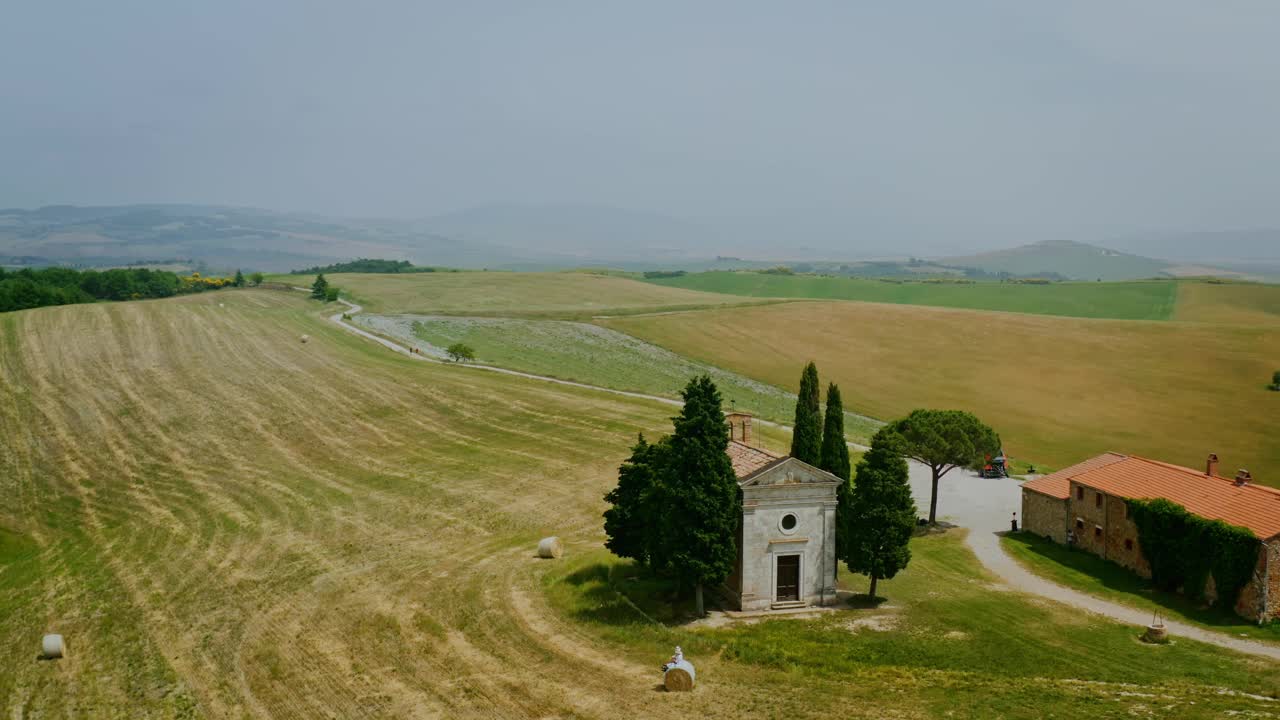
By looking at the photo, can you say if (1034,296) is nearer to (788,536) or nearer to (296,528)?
(788,536)

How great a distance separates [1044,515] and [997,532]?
8.72 feet

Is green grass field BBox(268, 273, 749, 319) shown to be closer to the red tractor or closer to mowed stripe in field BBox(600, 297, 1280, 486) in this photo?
mowed stripe in field BBox(600, 297, 1280, 486)

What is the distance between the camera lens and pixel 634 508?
4125 centimetres

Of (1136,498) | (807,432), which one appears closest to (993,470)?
(1136,498)

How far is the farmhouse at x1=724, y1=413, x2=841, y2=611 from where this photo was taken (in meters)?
39.4

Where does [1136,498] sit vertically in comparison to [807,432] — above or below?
below

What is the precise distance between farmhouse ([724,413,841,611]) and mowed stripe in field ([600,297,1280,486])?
119 ft

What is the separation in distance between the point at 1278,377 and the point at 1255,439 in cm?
1669

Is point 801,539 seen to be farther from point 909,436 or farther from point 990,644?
point 909,436

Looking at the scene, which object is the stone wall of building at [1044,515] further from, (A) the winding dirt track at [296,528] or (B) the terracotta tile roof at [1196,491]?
(A) the winding dirt track at [296,528]

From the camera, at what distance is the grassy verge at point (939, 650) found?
30312 mm

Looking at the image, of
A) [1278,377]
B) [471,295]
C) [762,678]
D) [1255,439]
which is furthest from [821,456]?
[471,295]

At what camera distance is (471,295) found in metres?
151

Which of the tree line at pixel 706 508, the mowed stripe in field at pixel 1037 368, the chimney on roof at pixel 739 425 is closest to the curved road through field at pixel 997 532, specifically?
the tree line at pixel 706 508
